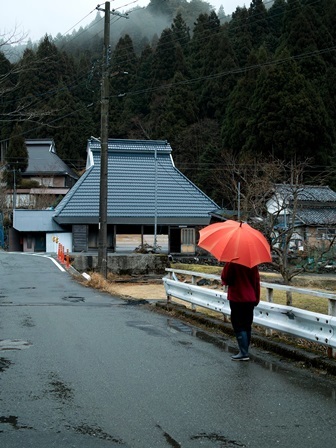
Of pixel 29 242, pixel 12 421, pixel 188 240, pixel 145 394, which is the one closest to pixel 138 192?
pixel 188 240

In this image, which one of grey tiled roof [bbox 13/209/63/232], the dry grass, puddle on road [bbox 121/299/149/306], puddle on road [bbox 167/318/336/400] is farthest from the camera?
grey tiled roof [bbox 13/209/63/232]

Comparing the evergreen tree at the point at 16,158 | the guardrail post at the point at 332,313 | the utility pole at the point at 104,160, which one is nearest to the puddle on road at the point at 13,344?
the guardrail post at the point at 332,313

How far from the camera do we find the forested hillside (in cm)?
4750

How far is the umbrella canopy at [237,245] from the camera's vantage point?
7094 mm

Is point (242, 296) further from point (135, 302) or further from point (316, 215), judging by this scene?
point (316, 215)

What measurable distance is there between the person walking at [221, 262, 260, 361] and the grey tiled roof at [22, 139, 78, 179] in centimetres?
6297

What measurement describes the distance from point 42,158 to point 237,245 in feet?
212

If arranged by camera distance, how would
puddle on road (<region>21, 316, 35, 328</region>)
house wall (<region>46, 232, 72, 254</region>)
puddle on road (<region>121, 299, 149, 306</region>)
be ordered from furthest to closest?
house wall (<region>46, 232, 72, 254</region>), puddle on road (<region>121, 299, 149, 306</region>), puddle on road (<region>21, 316, 35, 328</region>)

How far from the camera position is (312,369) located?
6883 millimetres

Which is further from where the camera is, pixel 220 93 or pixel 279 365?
pixel 220 93

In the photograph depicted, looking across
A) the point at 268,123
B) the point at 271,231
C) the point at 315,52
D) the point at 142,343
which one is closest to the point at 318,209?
the point at 268,123

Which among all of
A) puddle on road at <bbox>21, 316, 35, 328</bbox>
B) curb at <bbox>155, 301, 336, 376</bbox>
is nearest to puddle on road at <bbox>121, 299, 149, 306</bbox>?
curb at <bbox>155, 301, 336, 376</bbox>

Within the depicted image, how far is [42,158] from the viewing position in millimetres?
69375

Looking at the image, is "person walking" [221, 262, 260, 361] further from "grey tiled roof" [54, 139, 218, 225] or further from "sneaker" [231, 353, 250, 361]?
"grey tiled roof" [54, 139, 218, 225]
